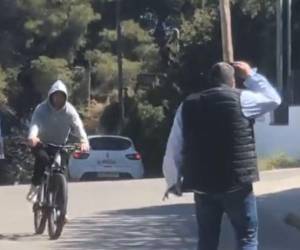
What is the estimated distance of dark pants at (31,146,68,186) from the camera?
44.0ft

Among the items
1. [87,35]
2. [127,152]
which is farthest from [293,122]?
[87,35]

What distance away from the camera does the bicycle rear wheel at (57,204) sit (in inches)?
527

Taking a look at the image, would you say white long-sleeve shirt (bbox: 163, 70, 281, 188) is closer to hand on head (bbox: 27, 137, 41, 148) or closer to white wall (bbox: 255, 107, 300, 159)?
hand on head (bbox: 27, 137, 41, 148)

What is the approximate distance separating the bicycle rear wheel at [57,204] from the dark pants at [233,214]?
4.80 meters

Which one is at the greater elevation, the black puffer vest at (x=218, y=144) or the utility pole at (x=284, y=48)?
the black puffer vest at (x=218, y=144)

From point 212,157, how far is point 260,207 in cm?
958

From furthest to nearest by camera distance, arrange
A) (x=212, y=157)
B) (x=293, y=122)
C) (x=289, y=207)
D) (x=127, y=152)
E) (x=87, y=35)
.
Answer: (x=87, y=35) < (x=293, y=122) < (x=127, y=152) < (x=289, y=207) < (x=212, y=157)

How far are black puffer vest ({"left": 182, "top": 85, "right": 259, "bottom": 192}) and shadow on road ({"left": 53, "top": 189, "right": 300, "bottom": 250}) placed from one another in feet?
15.0

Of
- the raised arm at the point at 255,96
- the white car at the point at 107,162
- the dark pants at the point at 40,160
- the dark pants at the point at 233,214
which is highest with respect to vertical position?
the raised arm at the point at 255,96

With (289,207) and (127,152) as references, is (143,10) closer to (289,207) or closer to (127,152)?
(127,152)

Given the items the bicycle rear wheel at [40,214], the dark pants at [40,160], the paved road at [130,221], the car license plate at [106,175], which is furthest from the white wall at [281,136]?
the dark pants at [40,160]

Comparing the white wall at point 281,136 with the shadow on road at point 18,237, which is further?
the white wall at point 281,136

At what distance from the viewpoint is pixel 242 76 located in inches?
352

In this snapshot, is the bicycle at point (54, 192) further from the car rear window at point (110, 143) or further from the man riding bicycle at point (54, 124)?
the car rear window at point (110, 143)
